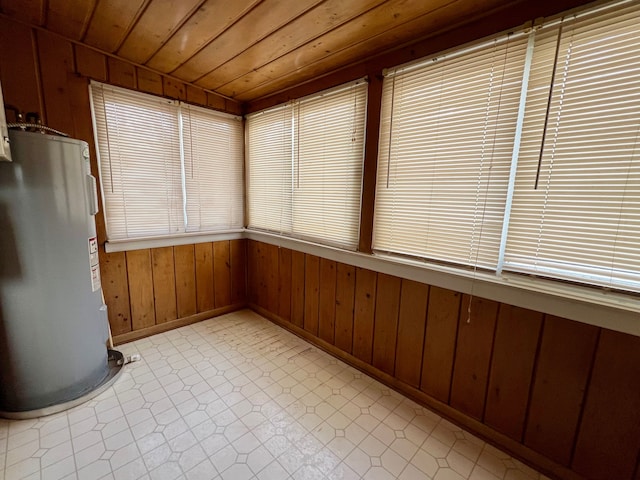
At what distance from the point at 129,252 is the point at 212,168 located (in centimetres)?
108

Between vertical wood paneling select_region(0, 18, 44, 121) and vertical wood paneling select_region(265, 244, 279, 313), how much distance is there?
1982mm

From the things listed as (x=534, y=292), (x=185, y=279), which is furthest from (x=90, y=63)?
(x=534, y=292)

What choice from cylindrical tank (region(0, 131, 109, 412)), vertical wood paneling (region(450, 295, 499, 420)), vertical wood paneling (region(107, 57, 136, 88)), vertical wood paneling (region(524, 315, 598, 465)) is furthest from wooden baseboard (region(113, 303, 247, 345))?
vertical wood paneling (region(524, 315, 598, 465))

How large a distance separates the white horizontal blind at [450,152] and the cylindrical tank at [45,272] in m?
1.89

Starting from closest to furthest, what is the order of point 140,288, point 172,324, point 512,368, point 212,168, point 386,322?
point 512,368, point 386,322, point 140,288, point 172,324, point 212,168

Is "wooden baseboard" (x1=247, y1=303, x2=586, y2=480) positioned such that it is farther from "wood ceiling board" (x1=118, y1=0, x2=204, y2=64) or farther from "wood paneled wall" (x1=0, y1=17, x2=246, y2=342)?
"wood ceiling board" (x1=118, y1=0, x2=204, y2=64)

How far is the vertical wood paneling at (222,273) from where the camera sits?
9.64 ft

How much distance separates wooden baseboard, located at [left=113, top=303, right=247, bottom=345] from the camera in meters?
2.40

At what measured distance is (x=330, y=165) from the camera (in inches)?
84.4

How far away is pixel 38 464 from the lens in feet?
4.35

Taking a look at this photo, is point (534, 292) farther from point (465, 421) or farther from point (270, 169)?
point (270, 169)

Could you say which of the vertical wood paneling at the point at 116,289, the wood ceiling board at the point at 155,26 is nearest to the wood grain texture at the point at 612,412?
the wood ceiling board at the point at 155,26

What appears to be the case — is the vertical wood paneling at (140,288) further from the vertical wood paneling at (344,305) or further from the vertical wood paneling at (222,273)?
the vertical wood paneling at (344,305)

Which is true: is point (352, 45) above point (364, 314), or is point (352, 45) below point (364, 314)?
above
